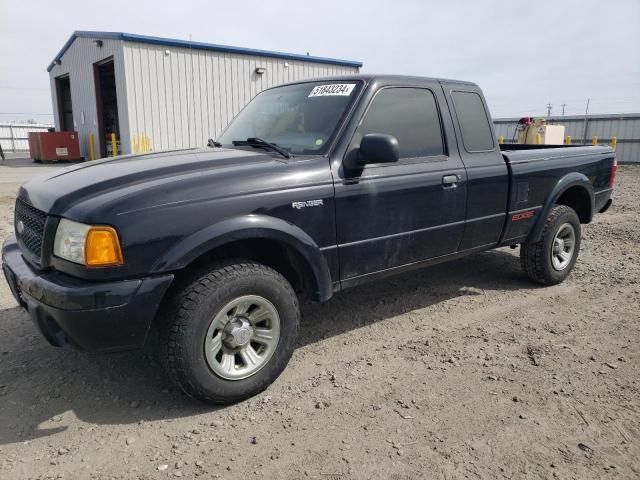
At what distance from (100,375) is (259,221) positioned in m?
1.53

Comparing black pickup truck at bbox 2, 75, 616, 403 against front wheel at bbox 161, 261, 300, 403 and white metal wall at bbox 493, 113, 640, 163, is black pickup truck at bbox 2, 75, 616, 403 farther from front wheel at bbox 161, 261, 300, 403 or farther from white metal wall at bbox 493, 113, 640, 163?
white metal wall at bbox 493, 113, 640, 163

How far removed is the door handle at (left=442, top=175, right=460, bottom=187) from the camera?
3.81 metres

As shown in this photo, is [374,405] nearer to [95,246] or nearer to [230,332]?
[230,332]

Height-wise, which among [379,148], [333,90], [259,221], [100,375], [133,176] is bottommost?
[100,375]

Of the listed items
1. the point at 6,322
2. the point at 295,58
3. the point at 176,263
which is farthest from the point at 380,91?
the point at 295,58

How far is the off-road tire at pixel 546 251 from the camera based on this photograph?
4.80 metres

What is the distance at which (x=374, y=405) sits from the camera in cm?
288

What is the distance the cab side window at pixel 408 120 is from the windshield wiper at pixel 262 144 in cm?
53

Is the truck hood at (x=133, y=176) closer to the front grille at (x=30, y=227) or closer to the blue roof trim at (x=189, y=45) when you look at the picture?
the front grille at (x=30, y=227)

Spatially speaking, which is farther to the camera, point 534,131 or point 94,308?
Answer: point 534,131

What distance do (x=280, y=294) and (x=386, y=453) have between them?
1063 mm

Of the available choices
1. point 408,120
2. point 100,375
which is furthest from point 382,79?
point 100,375

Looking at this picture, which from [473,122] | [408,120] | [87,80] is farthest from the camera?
[87,80]

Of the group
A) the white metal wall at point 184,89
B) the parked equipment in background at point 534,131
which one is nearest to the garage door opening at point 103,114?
the white metal wall at point 184,89
